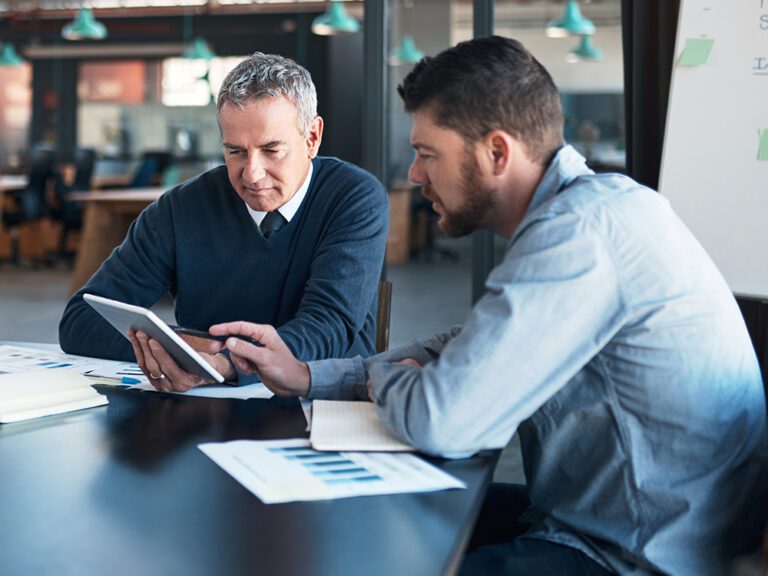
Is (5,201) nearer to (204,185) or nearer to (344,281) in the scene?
(204,185)

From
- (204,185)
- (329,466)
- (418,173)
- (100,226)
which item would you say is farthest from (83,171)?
(329,466)

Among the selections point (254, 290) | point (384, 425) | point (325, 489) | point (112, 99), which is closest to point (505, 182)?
point (384, 425)

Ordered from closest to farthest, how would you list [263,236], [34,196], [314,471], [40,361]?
[314,471] < [40,361] < [263,236] < [34,196]

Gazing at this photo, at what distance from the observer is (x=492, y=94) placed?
1.43 metres

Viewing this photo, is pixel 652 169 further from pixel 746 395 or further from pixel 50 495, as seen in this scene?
pixel 50 495

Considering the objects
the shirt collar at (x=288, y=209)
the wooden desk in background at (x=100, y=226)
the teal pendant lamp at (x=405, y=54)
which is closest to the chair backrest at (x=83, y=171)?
the wooden desk in background at (x=100, y=226)

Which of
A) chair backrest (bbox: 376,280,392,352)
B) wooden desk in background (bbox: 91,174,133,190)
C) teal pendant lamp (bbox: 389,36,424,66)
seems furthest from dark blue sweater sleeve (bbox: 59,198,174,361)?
teal pendant lamp (bbox: 389,36,424,66)

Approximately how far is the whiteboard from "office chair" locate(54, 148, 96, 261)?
8.69 meters

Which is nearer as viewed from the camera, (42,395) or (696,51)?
(42,395)

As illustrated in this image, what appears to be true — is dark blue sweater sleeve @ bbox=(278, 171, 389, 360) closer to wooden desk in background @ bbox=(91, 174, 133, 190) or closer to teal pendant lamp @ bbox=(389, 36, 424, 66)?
wooden desk in background @ bbox=(91, 174, 133, 190)

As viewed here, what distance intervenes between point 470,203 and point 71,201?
992cm

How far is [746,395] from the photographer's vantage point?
140 cm

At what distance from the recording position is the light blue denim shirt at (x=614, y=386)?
1.30 m

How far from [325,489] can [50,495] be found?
0.33 metres
